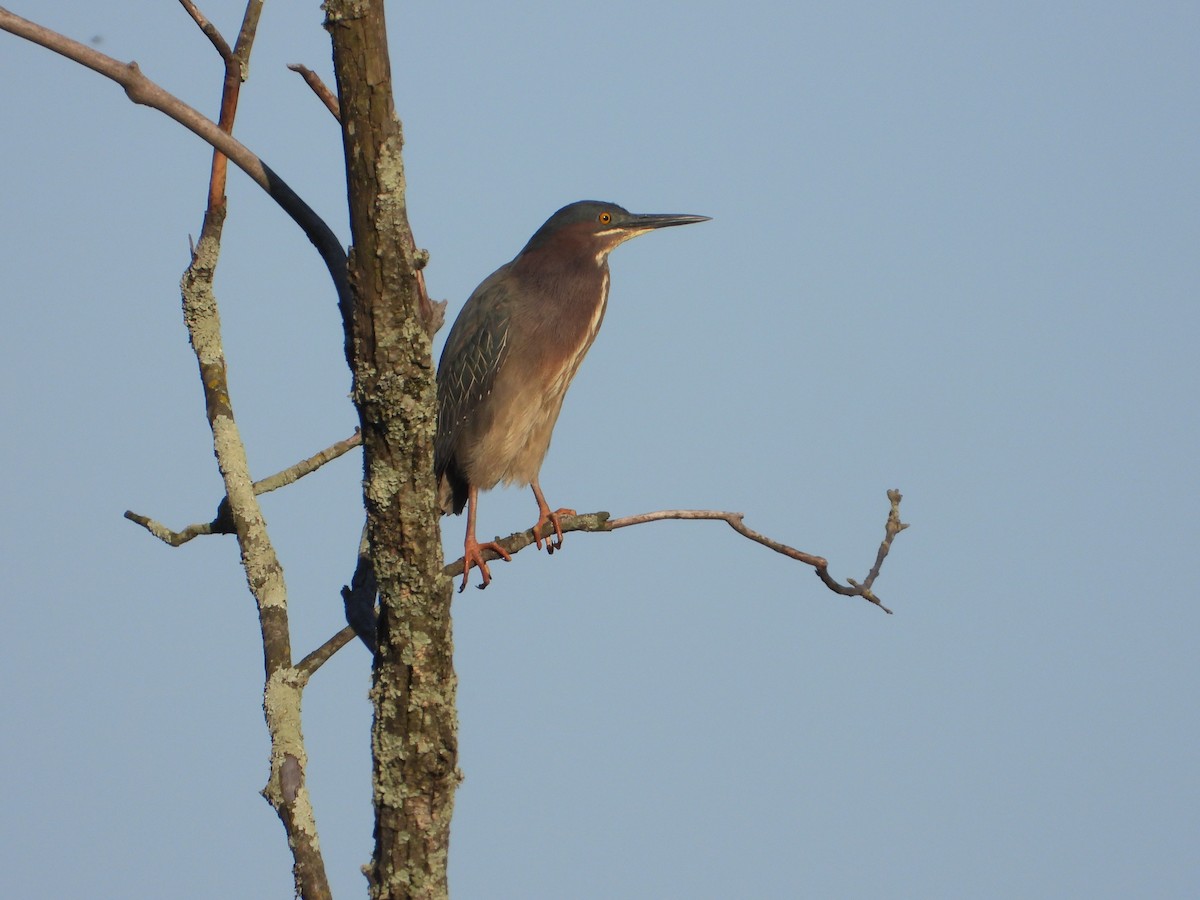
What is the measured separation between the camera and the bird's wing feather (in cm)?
501

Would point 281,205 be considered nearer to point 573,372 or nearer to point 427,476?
point 427,476

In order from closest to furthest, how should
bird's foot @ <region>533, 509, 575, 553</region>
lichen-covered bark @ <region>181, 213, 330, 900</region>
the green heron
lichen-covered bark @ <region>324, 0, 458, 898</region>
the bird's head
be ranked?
lichen-covered bark @ <region>324, 0, 458, 898</region>, lichen-covered bark @ <region>181, 213, 330, 900</region>, bird's foot @ <region>533, 509, 575, 553</region>, the green heron, the bird's head

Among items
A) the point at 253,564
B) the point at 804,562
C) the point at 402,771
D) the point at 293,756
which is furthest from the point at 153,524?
the point at 804,562

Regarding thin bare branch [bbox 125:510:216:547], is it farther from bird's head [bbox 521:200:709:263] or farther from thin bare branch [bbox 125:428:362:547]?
bird's head [bbox 521:200:709:263]

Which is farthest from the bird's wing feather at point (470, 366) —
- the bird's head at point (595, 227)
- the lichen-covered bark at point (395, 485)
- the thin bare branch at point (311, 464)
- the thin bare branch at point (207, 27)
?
the lichen-covered bark at point (395, 485)

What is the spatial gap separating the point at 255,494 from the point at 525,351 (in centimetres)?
172

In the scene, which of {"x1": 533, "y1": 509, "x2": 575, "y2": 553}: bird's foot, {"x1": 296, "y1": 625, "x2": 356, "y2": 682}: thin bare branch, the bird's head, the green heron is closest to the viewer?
{"x1": 296, "y1": 625, "x2": 356, "y2": 682}: thin bare branch

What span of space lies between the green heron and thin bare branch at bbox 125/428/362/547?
1067mm

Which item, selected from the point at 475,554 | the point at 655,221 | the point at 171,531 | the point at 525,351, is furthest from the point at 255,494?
the point at 655,221

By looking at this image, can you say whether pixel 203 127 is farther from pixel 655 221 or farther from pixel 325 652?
pixel 655 221

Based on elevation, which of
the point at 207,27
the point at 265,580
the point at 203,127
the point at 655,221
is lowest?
the point at 265,580

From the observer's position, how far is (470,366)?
5.04 meters

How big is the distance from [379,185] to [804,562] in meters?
1.71

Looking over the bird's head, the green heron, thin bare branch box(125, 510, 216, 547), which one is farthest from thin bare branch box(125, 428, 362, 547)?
the bird's head
